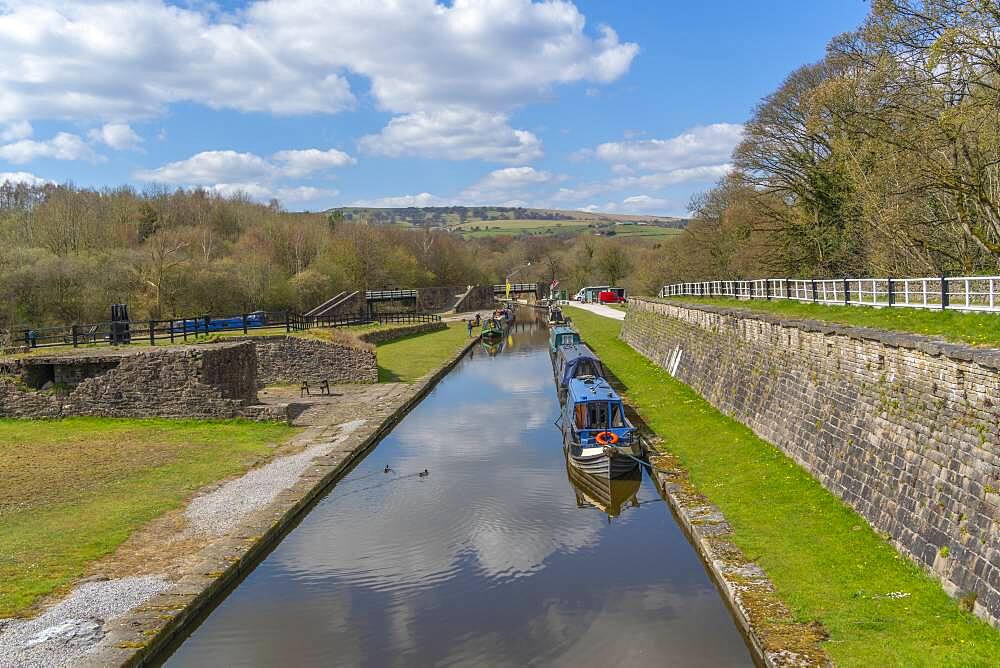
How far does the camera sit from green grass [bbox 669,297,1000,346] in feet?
37.9

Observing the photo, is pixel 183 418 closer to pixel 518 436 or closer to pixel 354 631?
pixel 518 436

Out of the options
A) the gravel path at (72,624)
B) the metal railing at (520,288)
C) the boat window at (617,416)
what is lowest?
the gravel path at (72,624)

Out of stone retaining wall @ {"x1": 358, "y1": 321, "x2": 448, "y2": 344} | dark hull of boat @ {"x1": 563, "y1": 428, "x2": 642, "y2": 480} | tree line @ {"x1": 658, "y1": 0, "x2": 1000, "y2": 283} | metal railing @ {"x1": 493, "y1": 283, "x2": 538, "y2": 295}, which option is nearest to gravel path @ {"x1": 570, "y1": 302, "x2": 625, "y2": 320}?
stone retaining wall @ {"x1": 358, "y1": 321, "x2": 448, "y2": 344}

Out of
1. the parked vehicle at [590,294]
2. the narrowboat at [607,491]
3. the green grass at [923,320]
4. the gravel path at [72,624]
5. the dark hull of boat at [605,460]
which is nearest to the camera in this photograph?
the gravel path at [72,624]

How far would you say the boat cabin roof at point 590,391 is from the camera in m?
17.6

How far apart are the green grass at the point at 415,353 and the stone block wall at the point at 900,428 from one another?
18007mm

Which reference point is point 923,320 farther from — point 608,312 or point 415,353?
point 608,312

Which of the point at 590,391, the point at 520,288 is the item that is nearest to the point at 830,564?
the point at 590,391

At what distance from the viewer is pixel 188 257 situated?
54250 millimetres

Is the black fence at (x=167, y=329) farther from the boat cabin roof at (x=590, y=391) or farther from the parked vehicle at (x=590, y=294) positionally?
the parked vehicle at (x=590, y=294)

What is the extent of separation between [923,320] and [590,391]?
23.9 feet

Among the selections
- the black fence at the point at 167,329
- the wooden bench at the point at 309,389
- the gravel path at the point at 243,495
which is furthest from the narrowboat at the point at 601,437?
the black fence at the point at 167,329

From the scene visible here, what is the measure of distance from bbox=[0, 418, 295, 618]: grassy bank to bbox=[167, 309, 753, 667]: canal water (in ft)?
8.26

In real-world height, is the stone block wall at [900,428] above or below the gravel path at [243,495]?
above
